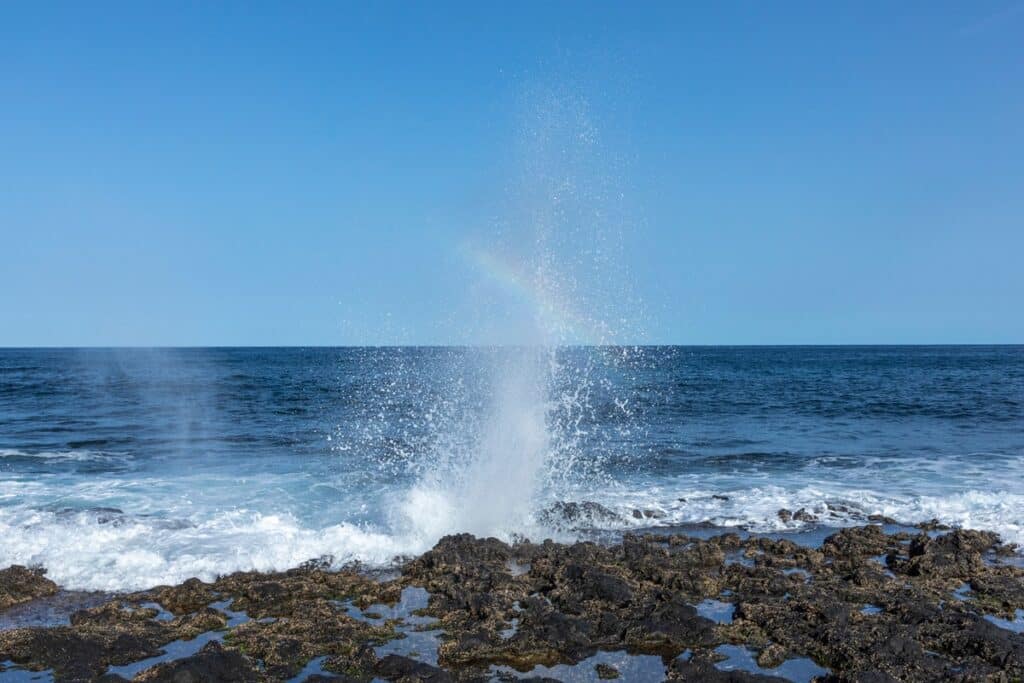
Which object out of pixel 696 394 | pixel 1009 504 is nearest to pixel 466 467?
pixel 1009 504

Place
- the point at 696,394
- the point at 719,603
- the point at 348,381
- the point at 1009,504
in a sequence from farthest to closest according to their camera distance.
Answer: the point at 348,381
the point at 696,394
the point at 1009,504
the point at 719,603

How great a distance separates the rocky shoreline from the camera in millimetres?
8523

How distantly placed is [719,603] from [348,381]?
53.6 meters

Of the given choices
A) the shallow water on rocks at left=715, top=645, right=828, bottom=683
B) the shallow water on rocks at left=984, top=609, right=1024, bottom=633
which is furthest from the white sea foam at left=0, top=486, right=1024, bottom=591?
the shallow water on rocks at left=715, top=645, right=828, bottom=683

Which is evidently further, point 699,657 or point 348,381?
point 348,381

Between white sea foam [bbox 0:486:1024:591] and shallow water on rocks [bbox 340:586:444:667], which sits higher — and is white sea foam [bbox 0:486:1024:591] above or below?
above

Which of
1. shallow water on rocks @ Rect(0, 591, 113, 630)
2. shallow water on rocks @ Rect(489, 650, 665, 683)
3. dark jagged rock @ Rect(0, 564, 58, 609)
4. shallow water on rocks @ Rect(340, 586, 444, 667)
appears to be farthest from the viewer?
dark jagged rock @ Rect(0, 564, 58, 609)

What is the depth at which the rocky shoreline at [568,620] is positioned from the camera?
852cm

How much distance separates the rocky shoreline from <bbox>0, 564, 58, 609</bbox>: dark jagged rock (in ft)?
0.09

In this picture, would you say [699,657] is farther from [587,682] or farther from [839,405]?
[839,405]

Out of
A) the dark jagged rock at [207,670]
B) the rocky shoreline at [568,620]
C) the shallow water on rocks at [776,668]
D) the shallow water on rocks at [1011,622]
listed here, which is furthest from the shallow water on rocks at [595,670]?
the shallow water on rocks at [1011,622]

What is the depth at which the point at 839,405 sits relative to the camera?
41656 mm

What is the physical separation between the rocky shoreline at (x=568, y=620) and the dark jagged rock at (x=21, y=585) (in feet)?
0.09

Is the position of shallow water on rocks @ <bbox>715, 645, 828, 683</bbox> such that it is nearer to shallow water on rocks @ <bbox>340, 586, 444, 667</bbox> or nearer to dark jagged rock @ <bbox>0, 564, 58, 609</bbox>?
shallow water on rocks @ <bbox>340, 586, 444, 667</bbox>
